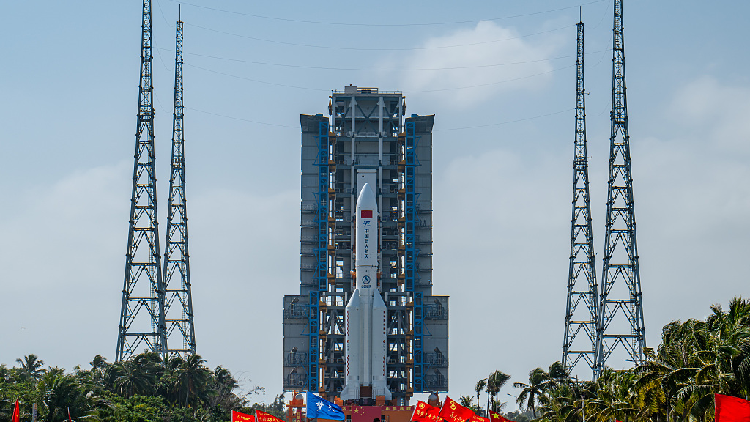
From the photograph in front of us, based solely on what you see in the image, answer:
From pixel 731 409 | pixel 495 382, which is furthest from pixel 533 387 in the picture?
pixel 731 409

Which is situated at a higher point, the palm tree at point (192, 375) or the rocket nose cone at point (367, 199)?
the rocket nose cone at point (367, 199)

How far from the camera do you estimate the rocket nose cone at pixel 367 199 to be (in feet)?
325

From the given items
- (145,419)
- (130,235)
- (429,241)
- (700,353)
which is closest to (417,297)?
(429,241)

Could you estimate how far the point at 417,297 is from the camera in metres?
107

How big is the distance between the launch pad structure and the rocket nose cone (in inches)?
246

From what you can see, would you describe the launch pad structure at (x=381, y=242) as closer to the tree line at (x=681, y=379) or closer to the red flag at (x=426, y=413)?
the tree line at (x=681, y=379)

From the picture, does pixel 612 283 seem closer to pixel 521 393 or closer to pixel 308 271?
pixel 521 393

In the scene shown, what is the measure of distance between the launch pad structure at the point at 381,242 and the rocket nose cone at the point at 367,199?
6240 mm

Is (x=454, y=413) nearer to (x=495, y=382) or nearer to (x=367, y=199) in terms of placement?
(x=495, y=382)

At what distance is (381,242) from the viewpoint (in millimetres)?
105938

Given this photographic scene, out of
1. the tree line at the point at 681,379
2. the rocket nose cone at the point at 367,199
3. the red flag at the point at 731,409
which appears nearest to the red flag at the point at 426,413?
the tree line at the point at 681,379

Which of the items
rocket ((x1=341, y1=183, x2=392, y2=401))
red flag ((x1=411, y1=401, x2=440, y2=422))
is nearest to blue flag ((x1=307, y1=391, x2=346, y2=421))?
red flag ((x1=411, y1=401, x2=440, y2=422))

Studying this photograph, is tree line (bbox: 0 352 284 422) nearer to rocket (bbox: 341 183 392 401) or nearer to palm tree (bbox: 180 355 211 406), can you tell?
palm tree (bbox: 180 355 211 406)

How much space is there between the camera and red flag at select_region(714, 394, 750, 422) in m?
34.8
